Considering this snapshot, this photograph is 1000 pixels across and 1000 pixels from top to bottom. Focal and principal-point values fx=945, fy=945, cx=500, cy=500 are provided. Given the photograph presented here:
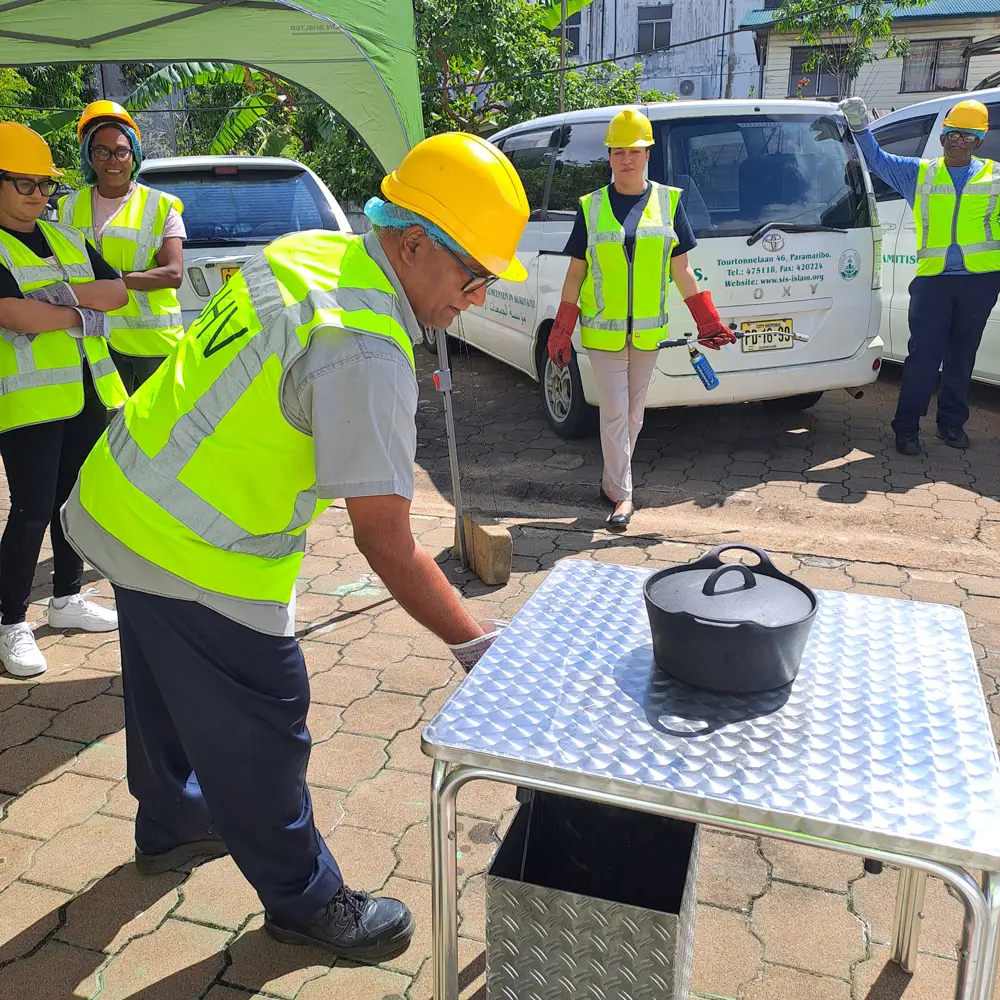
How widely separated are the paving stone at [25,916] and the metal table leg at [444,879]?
3.61 feet

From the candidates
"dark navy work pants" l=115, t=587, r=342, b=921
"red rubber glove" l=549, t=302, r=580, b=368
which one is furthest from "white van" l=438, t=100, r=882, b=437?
"dark navy work pants" l=115, t=587, r=342, b=921

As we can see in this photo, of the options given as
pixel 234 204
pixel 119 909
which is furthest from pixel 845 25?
pixel 119 909

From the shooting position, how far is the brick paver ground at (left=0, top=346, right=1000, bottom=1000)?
2.15 metres

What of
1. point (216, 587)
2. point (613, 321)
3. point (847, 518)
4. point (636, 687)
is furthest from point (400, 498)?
point (847, 518)

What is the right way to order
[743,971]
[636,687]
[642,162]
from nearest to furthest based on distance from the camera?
[636,687]
[743,971]
[642,162]

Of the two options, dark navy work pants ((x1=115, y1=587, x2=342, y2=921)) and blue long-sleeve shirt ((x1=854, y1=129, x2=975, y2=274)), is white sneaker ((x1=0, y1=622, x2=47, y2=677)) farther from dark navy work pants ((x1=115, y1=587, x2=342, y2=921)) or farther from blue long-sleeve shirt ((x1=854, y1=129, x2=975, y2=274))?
blue long-sleeve shirt ((x1=854, y1=129, x2=975, y2=274))

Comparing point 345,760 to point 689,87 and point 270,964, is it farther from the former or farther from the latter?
point 689,87

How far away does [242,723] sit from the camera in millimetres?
1951

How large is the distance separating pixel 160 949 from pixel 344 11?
302 centimetres

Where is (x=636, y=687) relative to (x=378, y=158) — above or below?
below

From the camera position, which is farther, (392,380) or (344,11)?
(344,11)

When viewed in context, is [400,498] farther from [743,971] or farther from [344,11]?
[344,11]

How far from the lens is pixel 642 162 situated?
458 centimetres

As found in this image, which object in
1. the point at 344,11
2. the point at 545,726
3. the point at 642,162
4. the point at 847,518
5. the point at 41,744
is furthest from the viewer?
the point at 847,518
